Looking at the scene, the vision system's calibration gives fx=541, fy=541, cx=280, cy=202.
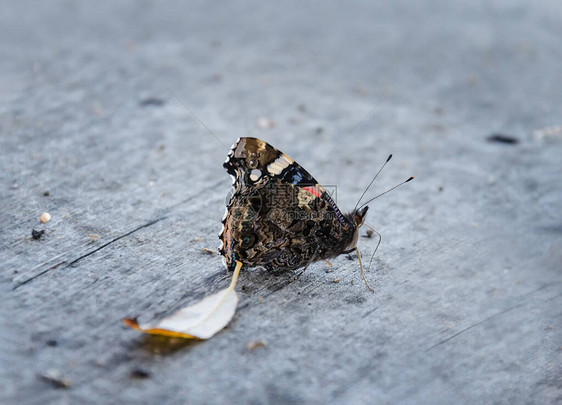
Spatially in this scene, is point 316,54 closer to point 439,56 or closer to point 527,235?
point 439,56

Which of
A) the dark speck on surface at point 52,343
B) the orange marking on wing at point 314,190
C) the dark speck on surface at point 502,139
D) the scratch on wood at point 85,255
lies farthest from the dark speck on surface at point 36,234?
the dark speck on surface at point 502,139

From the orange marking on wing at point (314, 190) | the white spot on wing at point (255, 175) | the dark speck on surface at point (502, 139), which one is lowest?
the dark speck on surface at point (502, 139)

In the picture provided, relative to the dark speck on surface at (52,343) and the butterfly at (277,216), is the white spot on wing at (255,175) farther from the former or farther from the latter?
the dark speck on surface at (52,343)

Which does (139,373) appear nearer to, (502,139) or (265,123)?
(265,123)

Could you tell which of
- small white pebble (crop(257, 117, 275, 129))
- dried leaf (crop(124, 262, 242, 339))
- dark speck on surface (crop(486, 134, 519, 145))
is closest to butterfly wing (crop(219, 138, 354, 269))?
dried leaf (crop(124, 262, 242, 339))

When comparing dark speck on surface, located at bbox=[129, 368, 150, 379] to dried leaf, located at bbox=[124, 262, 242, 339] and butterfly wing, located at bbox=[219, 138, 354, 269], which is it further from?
butterfly wing, located at bbox=[219, 138, 354, 269]

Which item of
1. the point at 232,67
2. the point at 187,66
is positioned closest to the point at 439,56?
Result: the point at 232,67
